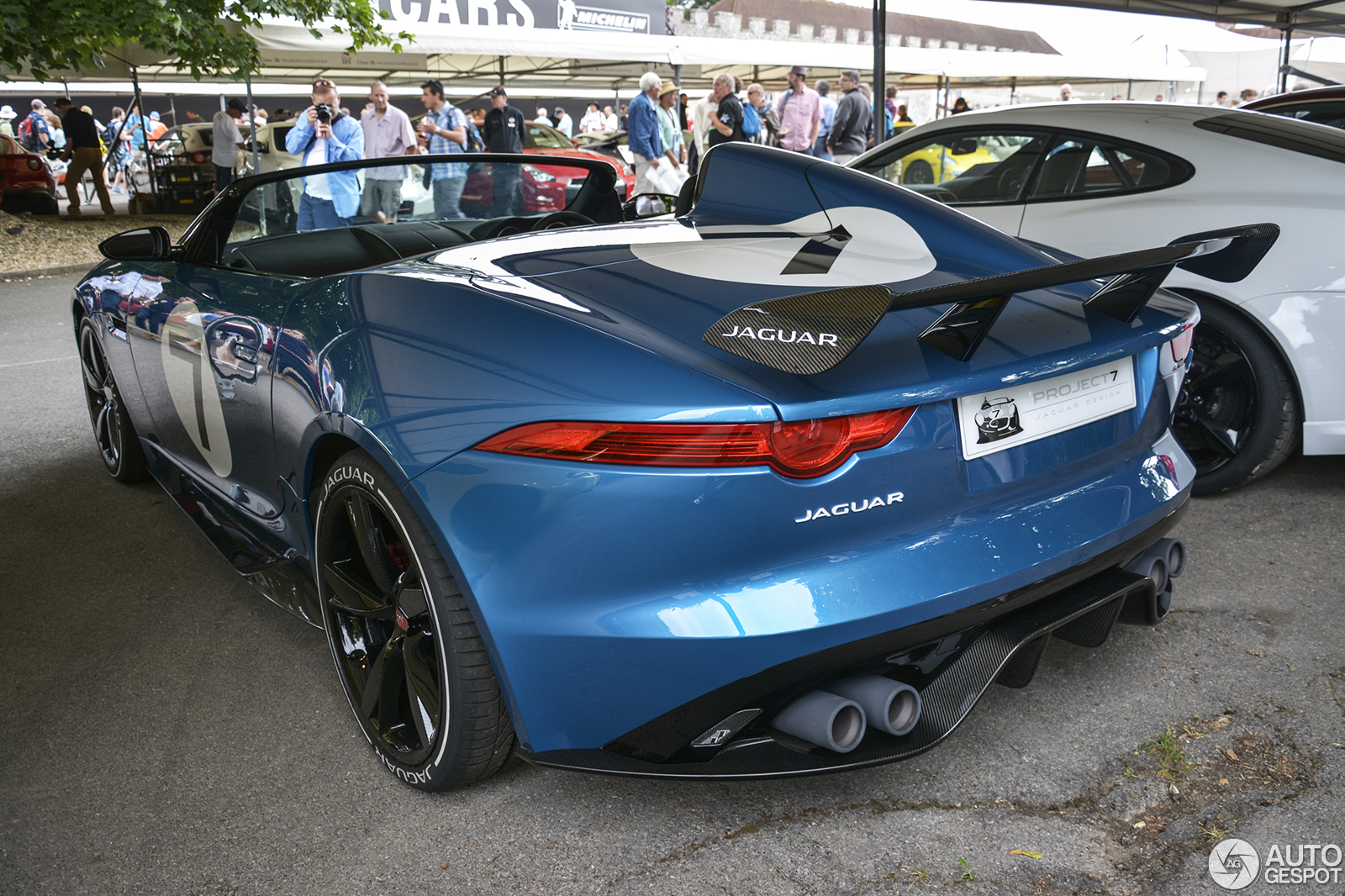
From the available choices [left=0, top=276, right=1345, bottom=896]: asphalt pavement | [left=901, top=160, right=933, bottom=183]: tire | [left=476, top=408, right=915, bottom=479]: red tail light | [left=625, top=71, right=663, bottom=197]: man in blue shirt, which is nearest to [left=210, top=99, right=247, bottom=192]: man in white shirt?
[left=625, top=71, right=663, bottom=197]: man in blue shirt

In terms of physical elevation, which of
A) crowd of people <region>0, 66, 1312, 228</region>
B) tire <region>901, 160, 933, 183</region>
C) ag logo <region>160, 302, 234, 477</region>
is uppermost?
crowd of people <region>0, 66, 1312, 228</region>

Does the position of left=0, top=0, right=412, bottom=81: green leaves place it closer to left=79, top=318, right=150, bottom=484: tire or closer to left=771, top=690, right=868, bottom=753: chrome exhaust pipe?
left=79, top=318, right=150, bottom=484: tire

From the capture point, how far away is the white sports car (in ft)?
10.2

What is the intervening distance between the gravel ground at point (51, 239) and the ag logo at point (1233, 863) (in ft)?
39.9

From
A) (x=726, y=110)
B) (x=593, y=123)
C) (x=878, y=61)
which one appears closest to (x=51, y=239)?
(x=726, y=110)

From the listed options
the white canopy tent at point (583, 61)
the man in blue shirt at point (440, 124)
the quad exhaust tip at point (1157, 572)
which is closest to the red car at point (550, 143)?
the white canopy tent at point (583, 61)

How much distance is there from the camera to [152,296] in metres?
3.07

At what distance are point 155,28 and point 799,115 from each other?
22.8 ft

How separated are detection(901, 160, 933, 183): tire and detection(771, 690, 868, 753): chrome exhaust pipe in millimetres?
3969

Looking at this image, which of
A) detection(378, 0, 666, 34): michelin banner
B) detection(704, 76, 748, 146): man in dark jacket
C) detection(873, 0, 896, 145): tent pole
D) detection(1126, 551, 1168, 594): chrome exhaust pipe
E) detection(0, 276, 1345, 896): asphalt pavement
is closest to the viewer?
detection(0, 276, 1345, 896): asphalt pavement

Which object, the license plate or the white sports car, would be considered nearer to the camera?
the license plate

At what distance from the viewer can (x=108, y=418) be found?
397 centimetres

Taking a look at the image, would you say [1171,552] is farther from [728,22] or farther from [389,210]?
[728,22]

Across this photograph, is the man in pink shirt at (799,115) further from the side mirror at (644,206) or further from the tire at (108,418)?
the tire at (108,418)
